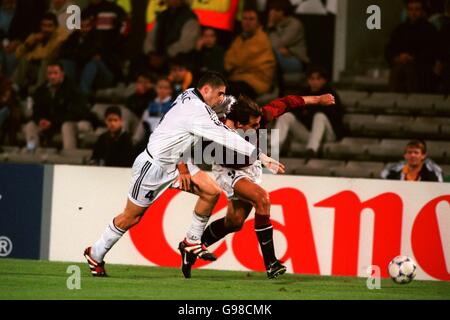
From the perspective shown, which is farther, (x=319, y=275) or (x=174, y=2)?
(x=174, y=2)

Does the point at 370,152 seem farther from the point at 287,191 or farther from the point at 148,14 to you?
the point at 148,14

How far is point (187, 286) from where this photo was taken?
11430 millimetres

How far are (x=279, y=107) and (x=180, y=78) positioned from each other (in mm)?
4702

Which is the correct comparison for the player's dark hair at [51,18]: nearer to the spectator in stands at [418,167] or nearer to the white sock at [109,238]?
the spectator in stands at [418,167]

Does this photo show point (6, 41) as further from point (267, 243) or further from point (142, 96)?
point (267, 243)

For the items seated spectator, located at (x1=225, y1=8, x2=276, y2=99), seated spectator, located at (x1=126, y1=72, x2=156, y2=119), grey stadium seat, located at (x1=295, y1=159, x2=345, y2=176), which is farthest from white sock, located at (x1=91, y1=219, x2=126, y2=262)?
seated spectator, located at (x1=126, y1=72, x2=156, y2=119)

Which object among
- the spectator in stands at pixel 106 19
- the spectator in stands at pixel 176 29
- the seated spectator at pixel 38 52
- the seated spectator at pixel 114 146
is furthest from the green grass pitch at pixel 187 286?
the seated spectator at pixel 38 52

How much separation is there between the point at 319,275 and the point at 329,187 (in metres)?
1.08

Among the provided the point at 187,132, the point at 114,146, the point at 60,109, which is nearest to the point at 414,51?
the point at 114,146

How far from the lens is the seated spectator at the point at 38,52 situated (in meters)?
19.4

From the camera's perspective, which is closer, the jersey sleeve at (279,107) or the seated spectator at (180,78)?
the jersey sleeve at (279,107)

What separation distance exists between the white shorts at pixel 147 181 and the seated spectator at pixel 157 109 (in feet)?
15.0
